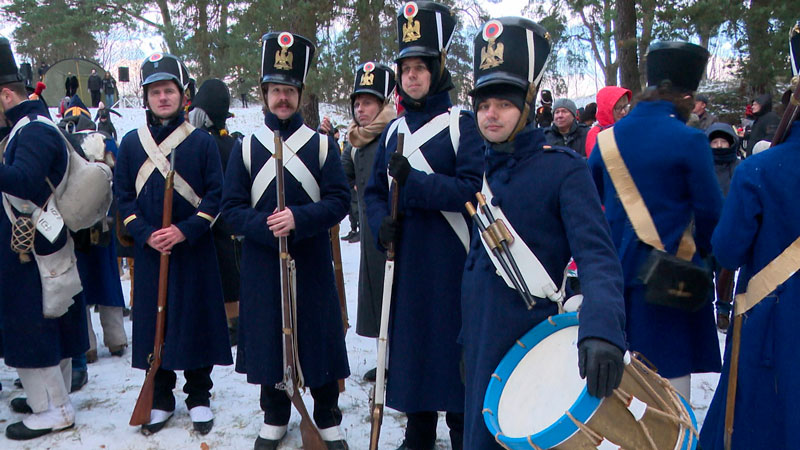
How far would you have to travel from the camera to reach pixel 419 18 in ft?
11.1

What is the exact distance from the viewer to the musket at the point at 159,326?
13.1ft

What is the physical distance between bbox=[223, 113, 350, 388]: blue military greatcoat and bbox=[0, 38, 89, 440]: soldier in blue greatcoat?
1.13 metres

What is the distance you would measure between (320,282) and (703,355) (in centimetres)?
200

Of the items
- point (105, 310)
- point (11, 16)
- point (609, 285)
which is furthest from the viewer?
point (11, 16)

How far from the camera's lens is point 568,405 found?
1.95 metres

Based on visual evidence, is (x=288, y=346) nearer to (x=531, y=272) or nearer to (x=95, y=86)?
(x=531, y=272)

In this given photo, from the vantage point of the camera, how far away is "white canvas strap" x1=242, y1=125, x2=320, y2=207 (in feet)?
12.3

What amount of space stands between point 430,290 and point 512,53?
1364mm

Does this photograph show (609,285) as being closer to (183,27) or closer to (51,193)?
(51,193)

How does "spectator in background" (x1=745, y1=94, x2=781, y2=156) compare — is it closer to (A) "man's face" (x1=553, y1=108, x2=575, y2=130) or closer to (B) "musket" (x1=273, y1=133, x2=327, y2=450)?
(A) "man's face" (x1=553, y1=108, x2=575, y2=130)

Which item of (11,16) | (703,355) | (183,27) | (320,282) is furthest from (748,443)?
(11,16)

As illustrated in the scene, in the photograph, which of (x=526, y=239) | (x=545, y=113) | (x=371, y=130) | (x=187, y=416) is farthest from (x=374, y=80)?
(x=545, y=113)

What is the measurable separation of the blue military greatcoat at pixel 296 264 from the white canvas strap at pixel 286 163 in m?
0.02

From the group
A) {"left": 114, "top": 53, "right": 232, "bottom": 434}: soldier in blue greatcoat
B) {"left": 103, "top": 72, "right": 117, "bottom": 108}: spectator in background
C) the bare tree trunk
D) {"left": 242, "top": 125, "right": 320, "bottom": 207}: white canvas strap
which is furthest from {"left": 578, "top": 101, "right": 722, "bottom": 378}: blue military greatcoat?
{"left": 103, "top": 72, "right": 117, "bottom": 108}: spectator in background
